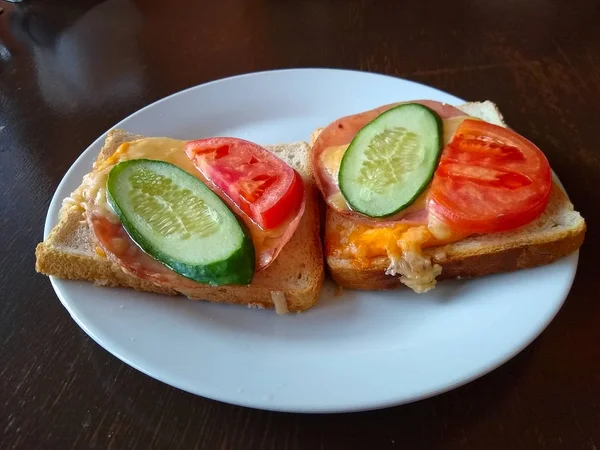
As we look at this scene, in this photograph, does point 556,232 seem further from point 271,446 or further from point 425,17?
point 425,17

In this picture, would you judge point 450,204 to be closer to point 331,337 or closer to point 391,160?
point 391,160

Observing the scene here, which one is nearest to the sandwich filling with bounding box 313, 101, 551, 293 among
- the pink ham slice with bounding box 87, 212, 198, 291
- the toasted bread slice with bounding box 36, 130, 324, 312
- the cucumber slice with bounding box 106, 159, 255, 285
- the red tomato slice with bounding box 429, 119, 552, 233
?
the red tomato slice with bounding box 429, 119, 552, 233

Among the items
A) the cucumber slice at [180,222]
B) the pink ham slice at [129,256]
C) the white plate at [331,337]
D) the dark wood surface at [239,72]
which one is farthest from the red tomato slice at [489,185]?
the pink ham slice at [129,256]

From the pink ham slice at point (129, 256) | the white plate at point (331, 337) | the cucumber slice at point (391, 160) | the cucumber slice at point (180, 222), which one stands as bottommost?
the white plate at point (331, 337)

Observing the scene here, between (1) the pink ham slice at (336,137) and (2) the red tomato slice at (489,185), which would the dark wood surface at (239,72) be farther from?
(1) the pink ham slice at (336,137)

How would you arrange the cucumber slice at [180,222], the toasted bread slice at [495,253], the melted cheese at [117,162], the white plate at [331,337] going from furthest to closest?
1. the melted cheese at [117,162]
2. the toasted bread slice at [495,253]
3. the cucumber slice at [180,222]
4. the white plate at [331,337]

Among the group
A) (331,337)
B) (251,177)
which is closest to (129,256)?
(251,177)

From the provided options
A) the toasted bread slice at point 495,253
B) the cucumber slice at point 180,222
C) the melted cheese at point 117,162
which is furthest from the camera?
the melted cheese at point 117,162

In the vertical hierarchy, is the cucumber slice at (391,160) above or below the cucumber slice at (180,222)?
above
